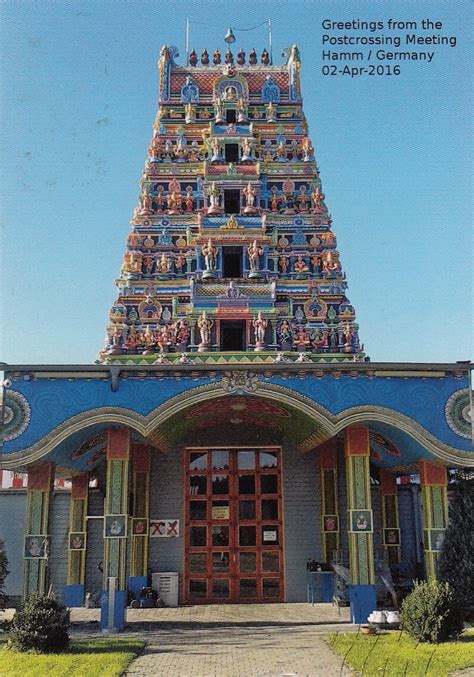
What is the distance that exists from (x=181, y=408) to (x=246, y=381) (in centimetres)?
128

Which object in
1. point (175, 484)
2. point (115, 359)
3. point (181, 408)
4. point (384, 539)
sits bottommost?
point (384, 539)

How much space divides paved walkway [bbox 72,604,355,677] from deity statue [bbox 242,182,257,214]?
10152 mm

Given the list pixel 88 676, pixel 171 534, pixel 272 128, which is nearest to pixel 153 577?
pixel 171 534

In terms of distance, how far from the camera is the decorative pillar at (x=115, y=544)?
39.6ft

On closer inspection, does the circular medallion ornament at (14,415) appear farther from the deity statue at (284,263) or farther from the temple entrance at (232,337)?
the deity statue at (284,263)

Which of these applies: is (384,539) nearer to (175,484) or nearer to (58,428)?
(175,484)

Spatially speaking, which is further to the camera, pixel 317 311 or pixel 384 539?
pixel 317 311

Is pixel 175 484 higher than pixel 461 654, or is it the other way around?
pixel 175 484

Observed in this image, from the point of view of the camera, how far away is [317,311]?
59.6 feet

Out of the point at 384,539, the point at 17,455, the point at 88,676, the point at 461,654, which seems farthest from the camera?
the point at 384,539

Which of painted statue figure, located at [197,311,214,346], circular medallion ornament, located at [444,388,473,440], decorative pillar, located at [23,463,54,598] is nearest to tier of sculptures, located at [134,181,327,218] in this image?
painted statue figure, located at [197,311,214,346]

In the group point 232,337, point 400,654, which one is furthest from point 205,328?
point 400,654

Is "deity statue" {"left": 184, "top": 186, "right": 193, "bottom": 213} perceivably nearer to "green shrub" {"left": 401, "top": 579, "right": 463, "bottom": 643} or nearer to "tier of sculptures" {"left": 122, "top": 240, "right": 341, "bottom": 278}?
"tier of sculptures" {"left": 122, "top": 240, "right": 341, "bottom": 278}

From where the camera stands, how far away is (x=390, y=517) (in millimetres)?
17156
